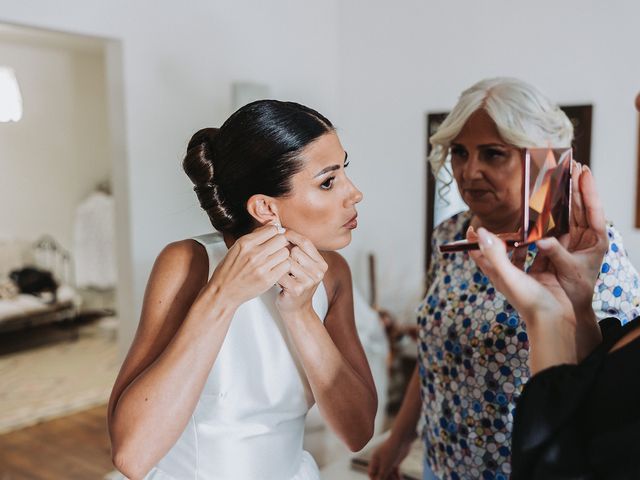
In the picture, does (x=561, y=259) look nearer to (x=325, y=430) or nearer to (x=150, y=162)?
(x=325, y=430)

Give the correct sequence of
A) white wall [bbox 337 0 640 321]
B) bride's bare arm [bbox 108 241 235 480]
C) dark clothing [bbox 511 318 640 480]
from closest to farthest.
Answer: dark clothing [bbox 511 318 640 480] → bride's bare arm [bbox 108 241 235 480] → white wall [bbox 337 0 640 321]

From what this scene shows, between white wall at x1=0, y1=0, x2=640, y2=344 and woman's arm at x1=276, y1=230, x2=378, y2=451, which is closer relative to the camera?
woman's arm at x1=276, y1=230, x2=378, y2=451

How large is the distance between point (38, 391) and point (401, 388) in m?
2.45

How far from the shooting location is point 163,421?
2.96 ft

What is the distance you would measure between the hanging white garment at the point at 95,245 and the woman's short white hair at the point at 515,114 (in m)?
5.29

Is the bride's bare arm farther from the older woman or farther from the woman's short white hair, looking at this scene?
the woman's short white hair

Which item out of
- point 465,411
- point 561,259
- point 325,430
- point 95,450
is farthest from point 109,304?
point 561,259

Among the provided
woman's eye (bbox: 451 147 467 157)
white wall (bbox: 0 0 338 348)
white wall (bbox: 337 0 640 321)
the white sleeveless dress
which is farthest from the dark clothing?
white wall (bbox: 337 0 640 321)

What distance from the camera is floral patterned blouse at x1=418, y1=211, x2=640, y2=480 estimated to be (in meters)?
1.10

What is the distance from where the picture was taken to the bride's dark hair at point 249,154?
0.99 metres

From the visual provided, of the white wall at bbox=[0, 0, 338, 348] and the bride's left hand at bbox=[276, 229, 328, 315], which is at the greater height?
A: the white wall at bbox=[0, 0, 338, 348]

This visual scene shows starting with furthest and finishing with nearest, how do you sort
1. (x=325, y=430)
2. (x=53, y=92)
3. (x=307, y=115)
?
(x=53, y=92) → (x=325, y=430) → (x=307, y=115)

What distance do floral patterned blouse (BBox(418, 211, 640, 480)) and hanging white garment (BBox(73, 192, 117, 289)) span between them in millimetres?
5240

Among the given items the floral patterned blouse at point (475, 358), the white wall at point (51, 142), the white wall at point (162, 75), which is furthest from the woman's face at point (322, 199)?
the white wall at point (51, 142)
